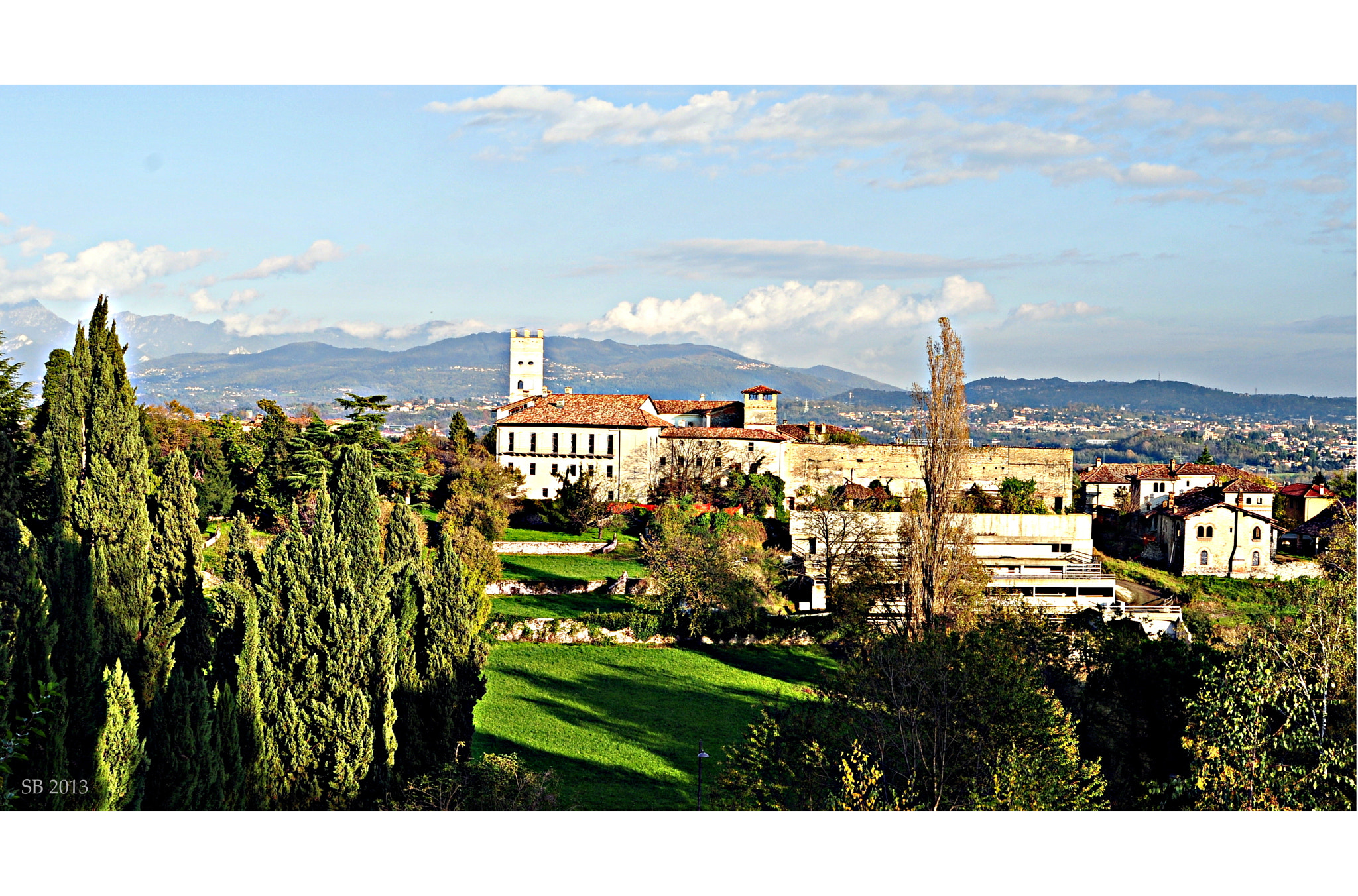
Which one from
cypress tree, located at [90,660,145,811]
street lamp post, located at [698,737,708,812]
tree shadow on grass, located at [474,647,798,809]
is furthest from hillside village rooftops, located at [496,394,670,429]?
cypress tree, located at [90,660,145,811]

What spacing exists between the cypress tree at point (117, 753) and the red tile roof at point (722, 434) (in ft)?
106

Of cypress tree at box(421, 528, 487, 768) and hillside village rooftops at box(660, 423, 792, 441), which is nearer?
cypress tree at box(421, 528, 487, 768)

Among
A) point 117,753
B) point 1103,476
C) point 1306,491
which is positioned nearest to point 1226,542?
point 1306,491

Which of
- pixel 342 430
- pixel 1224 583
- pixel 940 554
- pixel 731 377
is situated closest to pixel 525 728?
pixel 940 554

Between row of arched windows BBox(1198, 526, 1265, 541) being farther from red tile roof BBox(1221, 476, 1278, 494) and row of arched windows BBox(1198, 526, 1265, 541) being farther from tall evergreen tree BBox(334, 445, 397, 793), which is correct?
tall evergreen tree BBox(334, 445, 397, 793)

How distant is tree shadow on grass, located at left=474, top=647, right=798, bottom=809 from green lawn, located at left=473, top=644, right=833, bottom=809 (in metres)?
0.03

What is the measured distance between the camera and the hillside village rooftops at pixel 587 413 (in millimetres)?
41875

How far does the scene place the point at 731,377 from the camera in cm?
19650

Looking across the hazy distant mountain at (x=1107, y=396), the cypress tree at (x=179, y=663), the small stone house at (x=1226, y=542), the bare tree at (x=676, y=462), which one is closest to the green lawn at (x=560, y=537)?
the bare tree at (x=676, y=462)

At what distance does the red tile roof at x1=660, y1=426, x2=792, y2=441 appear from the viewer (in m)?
42.2

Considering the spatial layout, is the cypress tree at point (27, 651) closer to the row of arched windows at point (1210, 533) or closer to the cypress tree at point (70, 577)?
the cypress tree at point (70, 577)

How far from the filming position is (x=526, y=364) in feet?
226

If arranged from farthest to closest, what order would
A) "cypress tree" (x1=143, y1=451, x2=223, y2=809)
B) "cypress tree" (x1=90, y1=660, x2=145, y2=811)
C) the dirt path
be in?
1. the dirt path
2. "cypress tree" (x1=143, y1=451, x2=223, y2=809)
3. "cypress tree" (x1=90, y1=660, x2=145, y2=811)

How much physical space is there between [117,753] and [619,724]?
418 inches
